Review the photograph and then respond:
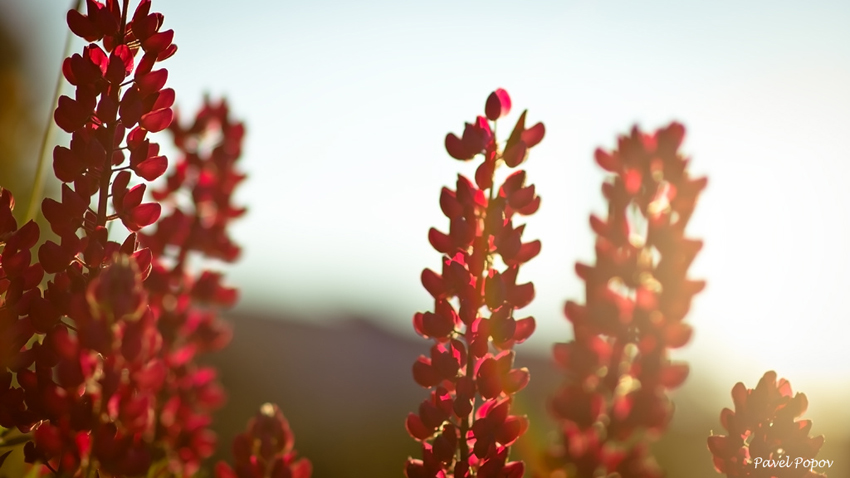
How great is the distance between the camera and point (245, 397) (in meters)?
4.23

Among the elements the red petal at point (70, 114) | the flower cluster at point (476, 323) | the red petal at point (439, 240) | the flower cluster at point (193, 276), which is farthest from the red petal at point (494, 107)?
the flower cluster at point (193, 276)

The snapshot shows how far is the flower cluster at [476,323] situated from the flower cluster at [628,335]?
0.47 metres

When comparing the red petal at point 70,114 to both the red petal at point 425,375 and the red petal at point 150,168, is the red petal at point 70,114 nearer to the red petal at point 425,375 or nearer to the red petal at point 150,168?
the red petal at point 150,168

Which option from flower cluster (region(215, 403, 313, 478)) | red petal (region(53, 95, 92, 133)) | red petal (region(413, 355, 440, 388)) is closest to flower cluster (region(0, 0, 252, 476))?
red petal (region(53, 95, 92, 133))

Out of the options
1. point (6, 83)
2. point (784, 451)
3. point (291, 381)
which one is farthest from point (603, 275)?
point (6, 83)

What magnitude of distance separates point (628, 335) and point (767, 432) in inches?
19.1

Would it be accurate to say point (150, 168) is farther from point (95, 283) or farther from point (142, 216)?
point (95, 283)

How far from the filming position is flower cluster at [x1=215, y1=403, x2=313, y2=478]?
4.16 ft

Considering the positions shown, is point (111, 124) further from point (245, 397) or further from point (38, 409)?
point (245, 397)

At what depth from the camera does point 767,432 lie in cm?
120

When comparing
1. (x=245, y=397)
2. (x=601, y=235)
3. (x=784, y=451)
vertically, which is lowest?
(x=245, y=397)

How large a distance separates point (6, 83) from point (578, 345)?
5.09 meters

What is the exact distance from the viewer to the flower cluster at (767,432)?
1188 mm

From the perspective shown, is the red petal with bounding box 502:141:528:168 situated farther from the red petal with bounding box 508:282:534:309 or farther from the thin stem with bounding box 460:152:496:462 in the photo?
the red petal with bounding box 508:282:534:309
